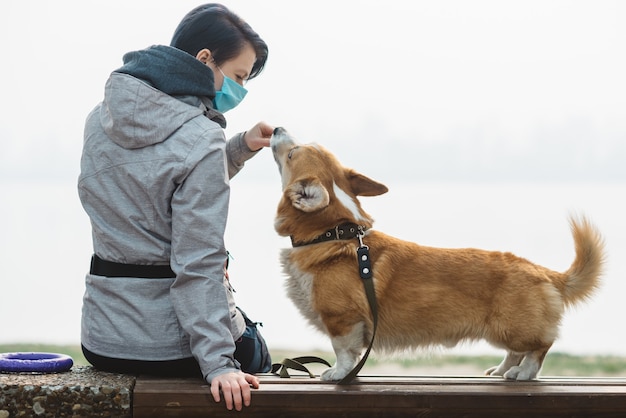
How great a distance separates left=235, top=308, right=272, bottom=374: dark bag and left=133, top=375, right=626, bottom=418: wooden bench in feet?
0.55

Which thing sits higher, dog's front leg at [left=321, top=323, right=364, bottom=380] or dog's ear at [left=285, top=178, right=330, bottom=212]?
dog's ear at [left=285, top=178, right=330, bottom=212]

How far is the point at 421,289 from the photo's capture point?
227cm

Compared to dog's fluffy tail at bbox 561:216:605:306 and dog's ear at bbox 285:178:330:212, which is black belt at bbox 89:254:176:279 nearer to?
dog's ear at bbox 285:178:330:212

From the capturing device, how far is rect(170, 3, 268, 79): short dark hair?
2.23m

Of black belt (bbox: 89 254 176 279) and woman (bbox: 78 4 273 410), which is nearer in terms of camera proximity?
woman (bbox: 78 4 273 410)

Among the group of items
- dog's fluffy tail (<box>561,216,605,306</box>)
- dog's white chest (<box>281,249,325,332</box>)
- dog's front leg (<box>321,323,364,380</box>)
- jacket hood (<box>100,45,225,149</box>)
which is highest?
jacket hood (<box>100,45,225,149</box>)

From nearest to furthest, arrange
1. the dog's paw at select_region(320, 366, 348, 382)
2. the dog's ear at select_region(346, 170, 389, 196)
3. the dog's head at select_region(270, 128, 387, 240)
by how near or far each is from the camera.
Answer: the dog's paw at select_region(320, 366, 348, 382) → the dog's head at select_region(270, 128, 387, 240) → the dog's ear at select_region(346, 170, 389, 196)

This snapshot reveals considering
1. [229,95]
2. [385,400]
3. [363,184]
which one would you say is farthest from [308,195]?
[385,400]

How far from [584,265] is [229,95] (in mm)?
1166

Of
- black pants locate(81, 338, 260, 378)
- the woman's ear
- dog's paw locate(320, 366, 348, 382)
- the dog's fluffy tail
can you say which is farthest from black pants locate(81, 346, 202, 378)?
the dog's fluffy tail

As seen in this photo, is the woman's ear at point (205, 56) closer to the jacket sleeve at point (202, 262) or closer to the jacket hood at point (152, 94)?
the jacket hood at point (152, 94)

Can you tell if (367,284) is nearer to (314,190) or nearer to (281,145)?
(314,190)

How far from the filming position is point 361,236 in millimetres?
2299

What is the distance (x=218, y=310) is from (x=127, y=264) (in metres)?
0.30
